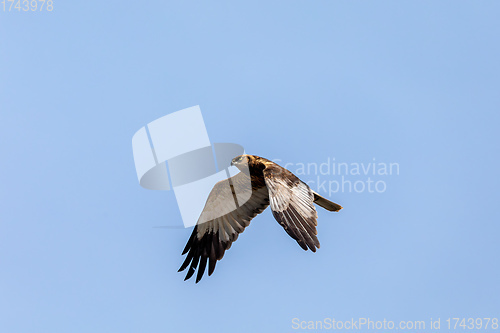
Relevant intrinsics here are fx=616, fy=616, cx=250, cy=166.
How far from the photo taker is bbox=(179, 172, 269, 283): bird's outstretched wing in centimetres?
1043

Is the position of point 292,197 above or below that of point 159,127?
below

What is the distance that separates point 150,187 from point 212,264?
1657 millimetres

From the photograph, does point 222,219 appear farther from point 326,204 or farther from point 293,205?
point 293,205

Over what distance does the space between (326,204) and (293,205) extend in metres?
1.54

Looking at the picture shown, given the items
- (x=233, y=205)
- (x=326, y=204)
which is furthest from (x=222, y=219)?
(x=326, y=204)

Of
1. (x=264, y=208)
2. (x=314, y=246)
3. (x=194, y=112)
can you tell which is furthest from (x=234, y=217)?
(x=314, y=246)

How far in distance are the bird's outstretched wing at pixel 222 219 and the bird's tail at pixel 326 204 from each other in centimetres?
98

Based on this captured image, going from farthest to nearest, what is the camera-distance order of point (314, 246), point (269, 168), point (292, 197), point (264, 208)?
point (264, 208)
point (269, 168)
point (292, 197)
point (314, 246)

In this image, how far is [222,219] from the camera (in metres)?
10.8

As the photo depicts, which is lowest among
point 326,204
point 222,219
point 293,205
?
point 293,205

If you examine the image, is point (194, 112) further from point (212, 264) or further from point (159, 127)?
point (212, 264)

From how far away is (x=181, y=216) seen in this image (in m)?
10.6

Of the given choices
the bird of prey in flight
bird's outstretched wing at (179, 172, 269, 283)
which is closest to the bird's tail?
the bird of prey in flight

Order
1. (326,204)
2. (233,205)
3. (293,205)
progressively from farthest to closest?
(233,205) → (326,204) → (293,205)
